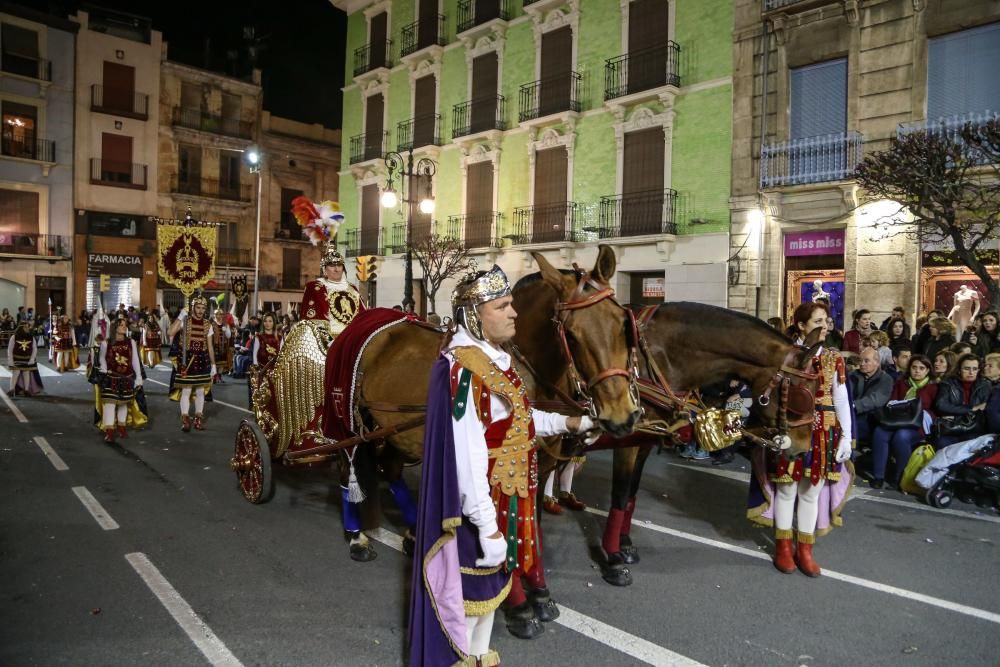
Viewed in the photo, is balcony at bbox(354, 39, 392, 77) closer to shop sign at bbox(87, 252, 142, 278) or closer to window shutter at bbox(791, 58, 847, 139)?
shop sign at bbox(87, 252, 142, 278)

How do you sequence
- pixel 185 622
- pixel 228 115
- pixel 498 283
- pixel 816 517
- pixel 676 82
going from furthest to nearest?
pixel 228 115, pixel 676 82, pixel 816 517, pixel 185 622, pixel 498 283

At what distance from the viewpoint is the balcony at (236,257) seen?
36.2 meters

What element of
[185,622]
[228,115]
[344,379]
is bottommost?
[185,622]

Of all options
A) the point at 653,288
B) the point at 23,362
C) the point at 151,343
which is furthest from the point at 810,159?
the point at 151,343

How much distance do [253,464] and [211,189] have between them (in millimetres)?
33698

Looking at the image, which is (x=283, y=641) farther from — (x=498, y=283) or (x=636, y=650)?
(x=498, y=283)

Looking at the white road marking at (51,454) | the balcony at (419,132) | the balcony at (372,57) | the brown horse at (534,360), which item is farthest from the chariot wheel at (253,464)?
the balcony at (372,57)

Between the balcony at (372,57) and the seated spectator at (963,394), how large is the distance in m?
23.4

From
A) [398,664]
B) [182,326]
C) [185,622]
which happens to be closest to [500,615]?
[398,664]

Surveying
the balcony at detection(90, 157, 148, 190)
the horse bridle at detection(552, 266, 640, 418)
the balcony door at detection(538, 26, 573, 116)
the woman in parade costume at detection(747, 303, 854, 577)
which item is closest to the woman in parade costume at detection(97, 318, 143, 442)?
the horse bridle at detection(552, 266, 640, 418)

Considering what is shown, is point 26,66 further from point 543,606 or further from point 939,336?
point 543,606

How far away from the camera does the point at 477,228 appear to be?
22.8 m

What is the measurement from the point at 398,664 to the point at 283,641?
0.72 meters

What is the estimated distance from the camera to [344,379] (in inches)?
207
